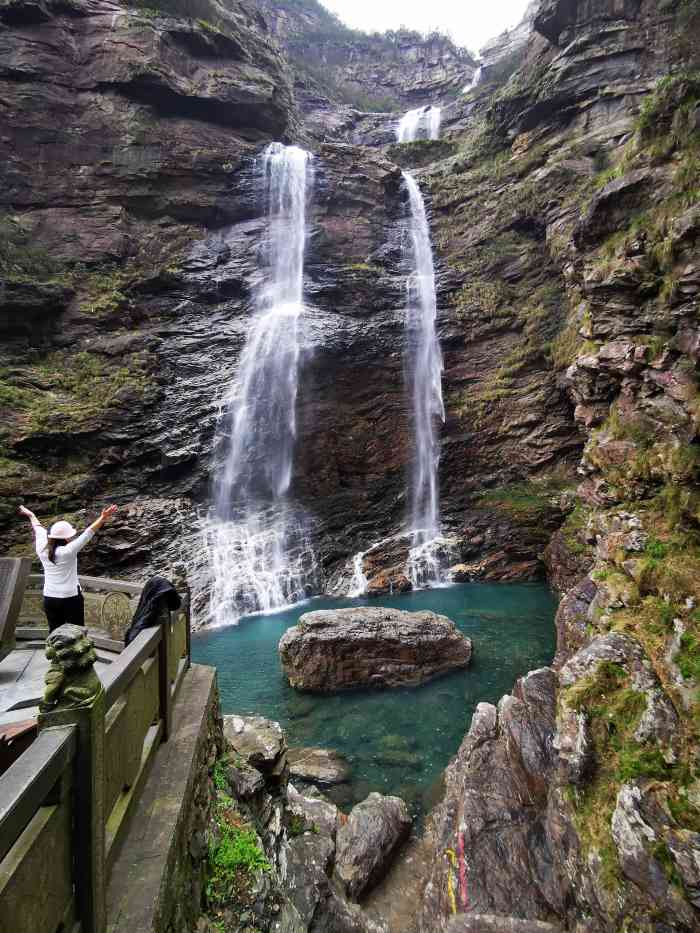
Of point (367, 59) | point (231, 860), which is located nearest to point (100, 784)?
point (231, 860)

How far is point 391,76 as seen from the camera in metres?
50.1

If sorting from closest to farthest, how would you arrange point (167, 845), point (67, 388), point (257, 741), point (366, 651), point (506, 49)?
point (167, 845) < point (257, 741) < point (366, 651) < point (67, 388) < point (506, 49)

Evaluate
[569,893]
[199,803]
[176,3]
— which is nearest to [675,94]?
[569,893]

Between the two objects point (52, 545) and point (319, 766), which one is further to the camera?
point (319, 766)

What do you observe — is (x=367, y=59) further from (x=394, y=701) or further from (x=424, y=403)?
(x=394, y=701)

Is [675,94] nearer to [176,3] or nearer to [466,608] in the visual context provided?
[466,608]

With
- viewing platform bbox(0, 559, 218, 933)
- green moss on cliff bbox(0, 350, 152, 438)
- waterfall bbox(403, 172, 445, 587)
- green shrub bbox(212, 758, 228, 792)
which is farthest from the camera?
waterfall bbox(403, 172, 445, 587)

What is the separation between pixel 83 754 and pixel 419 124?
48039 millimetres

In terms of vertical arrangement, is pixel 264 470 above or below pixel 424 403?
below

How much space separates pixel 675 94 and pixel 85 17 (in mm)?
29289

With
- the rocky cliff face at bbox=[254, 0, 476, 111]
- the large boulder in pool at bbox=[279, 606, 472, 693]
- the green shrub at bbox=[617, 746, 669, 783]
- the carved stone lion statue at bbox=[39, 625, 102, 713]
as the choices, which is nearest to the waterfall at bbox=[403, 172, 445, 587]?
the large boulder in pool at bbox=[279, 606, 472, 693]

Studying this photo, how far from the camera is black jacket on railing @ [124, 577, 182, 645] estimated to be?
435cm

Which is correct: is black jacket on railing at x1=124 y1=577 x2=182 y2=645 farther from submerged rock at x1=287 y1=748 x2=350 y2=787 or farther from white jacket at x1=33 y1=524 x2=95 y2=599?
submerged rock at x1=287 y1=748 x2=350 y2=787

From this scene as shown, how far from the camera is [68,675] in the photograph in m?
2.40
